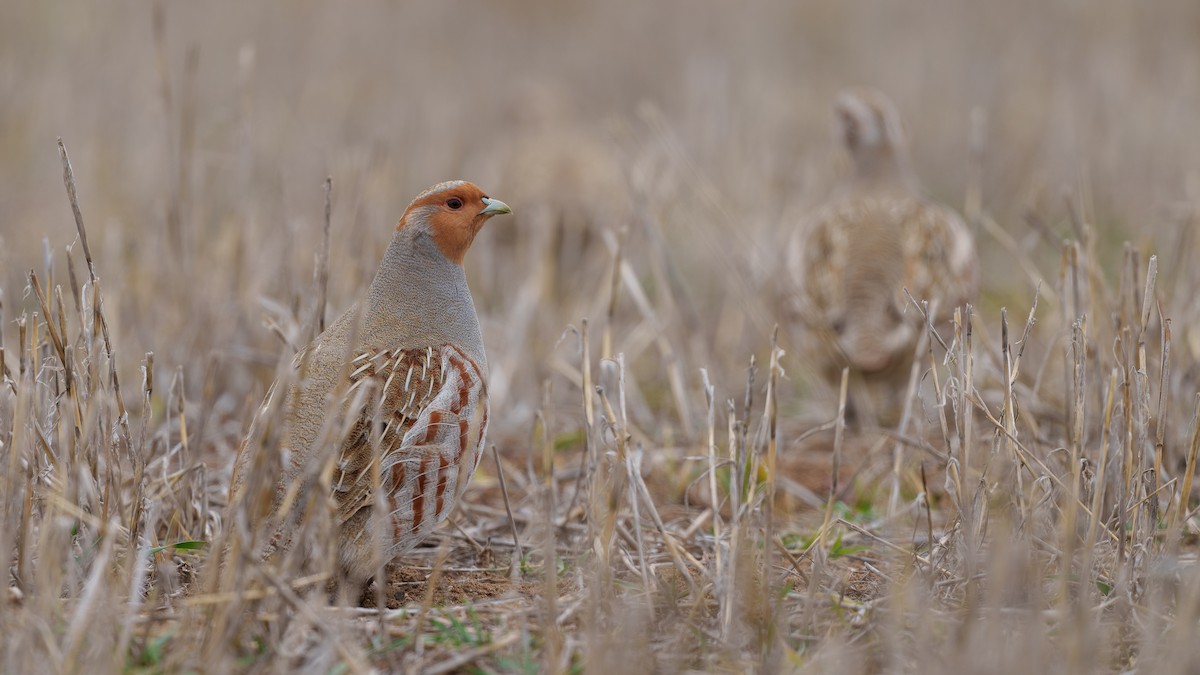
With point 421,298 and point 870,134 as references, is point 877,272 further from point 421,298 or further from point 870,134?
point 421,298

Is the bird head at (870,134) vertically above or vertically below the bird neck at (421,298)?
above

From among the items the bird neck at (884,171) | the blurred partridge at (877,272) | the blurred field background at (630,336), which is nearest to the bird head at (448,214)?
the blurred field background at (630,336)

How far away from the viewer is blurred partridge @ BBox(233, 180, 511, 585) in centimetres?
287

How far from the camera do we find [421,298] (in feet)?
10.5

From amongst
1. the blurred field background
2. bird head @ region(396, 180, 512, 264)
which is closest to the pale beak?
bird head @ region(396, 180, 512, 264)

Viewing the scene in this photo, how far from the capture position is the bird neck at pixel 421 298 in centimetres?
317

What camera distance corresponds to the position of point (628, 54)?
13.2m

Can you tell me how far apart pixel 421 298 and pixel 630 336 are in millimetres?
3005

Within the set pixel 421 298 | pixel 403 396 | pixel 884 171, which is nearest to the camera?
pixel 403 396

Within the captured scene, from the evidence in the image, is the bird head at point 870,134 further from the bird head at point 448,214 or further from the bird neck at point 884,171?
the bird head at point 448,214

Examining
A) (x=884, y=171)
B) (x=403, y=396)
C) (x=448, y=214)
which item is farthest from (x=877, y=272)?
(x=403, y=396)

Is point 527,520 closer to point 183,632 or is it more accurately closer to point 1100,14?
point 183,632

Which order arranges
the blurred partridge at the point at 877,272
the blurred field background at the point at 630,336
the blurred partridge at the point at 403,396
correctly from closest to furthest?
the blurred field background at the point at 630,336, the blurred partridge at the point at 403,396, the blurred partridge at the point at 877,272

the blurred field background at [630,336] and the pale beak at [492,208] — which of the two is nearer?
the blurred field background at [630,336]
